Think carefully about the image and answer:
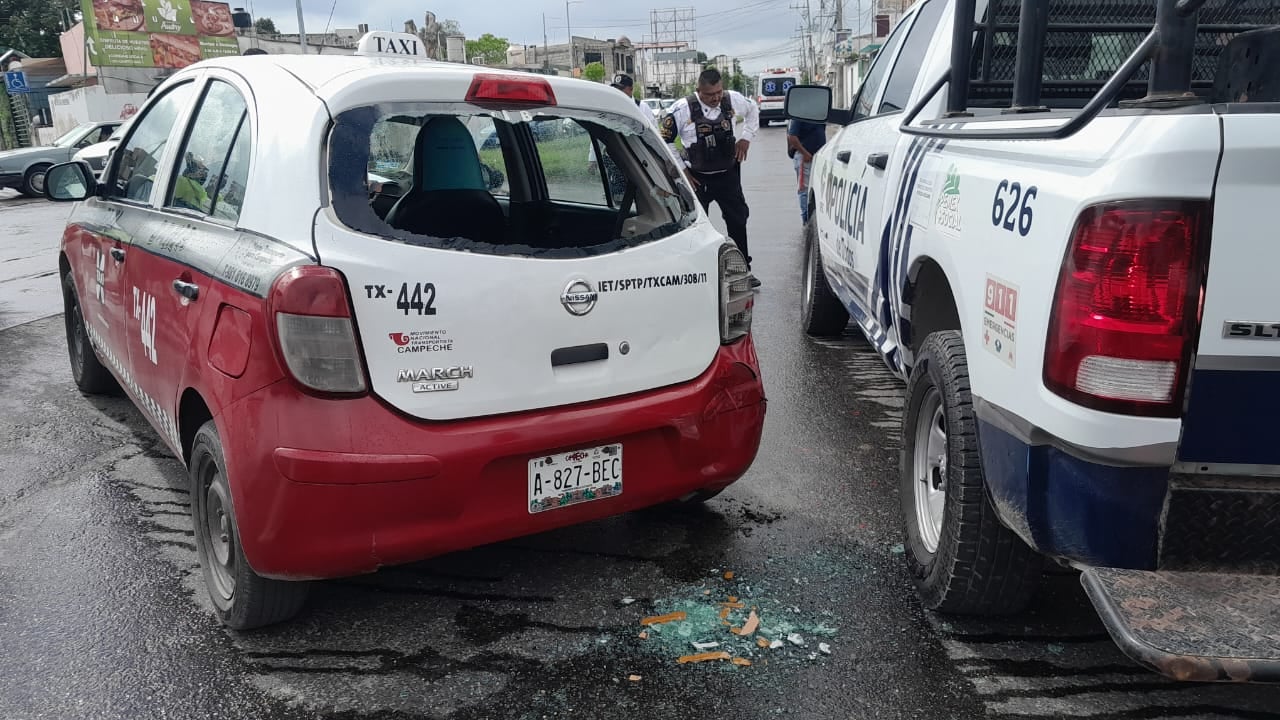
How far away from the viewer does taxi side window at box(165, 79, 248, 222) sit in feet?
10.6

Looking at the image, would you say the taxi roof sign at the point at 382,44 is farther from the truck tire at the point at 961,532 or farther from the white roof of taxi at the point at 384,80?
the truck tire at the point at 961,532

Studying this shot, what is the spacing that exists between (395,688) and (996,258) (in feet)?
6.50

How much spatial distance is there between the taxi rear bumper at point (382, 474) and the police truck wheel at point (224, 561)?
162 millimetres

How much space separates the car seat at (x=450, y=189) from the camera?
3.56 m

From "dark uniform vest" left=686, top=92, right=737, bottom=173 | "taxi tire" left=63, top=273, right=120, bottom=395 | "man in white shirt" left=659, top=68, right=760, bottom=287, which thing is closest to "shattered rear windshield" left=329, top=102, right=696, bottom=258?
"taxi tire" left=63, top=273, right=120, bottom=395

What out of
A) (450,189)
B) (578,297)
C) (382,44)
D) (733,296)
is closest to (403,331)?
(578,297)

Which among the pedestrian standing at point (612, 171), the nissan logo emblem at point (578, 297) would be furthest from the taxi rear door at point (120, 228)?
the nissan logo emblem at point (578, 297)

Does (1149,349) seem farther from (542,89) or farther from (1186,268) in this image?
(542,89)

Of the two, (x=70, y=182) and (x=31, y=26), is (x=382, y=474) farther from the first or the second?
(x=31, y=26)

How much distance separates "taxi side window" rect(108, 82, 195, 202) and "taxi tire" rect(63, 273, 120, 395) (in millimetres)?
1265

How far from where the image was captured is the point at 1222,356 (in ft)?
6.59

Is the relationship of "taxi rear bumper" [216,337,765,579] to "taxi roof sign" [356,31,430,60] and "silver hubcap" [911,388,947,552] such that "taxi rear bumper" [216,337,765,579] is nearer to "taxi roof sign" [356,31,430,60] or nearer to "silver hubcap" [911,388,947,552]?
"silver hubcap" [911,388,947,552]

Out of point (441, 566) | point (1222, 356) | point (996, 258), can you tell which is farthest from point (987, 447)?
point (441, 566)

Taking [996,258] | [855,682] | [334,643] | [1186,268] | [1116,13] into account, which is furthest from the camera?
[1116,13]
